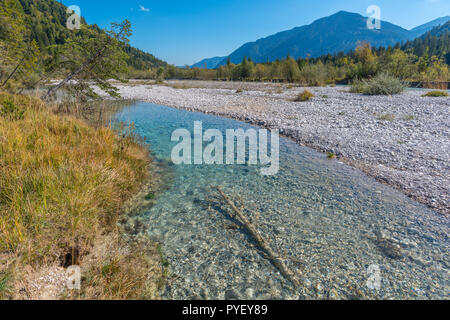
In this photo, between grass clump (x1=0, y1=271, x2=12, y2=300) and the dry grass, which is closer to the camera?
grass clump (x1=0, y1=271, x2=12, y2=300)

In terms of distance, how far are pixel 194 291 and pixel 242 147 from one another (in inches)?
254

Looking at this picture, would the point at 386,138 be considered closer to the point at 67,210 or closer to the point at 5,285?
the point at 67,210

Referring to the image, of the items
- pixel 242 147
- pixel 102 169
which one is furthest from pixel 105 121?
pixel 242 147

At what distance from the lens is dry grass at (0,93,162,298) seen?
97.9 inches

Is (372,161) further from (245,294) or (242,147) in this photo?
(245,294)

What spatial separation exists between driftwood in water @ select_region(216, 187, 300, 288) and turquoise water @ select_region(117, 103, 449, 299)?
90 millimetres

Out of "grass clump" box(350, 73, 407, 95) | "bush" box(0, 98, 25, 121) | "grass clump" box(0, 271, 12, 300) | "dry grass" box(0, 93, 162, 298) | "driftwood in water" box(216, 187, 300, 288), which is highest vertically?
"grass clump" box(350, 73, 407, 95)

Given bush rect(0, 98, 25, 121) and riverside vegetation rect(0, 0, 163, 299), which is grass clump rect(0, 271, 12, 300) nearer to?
riverside vegetation rect(0, 0, 163, 299)

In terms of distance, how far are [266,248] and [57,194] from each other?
11.4 ft

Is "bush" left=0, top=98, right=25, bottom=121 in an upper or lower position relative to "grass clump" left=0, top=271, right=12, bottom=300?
upper


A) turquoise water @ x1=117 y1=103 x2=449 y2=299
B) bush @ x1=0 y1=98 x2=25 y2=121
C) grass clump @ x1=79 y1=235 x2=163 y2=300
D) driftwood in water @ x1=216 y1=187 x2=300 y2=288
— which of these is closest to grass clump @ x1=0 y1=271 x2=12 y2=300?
grass clump @ x1=79 y1=235 x2=163 y2=300

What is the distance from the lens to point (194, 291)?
105 inches

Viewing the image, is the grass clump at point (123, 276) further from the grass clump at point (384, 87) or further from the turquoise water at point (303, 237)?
the grass clump at point (384, 87)
